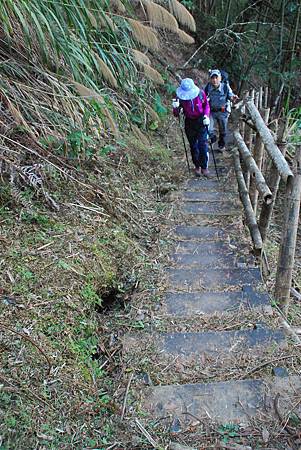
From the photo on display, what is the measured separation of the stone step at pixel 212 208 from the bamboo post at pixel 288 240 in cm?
157

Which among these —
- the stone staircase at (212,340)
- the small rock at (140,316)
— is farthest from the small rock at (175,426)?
the small rock at (140,316)

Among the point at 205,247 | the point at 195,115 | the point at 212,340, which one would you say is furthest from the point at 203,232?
the point at 195,115

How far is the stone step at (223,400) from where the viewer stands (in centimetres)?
197

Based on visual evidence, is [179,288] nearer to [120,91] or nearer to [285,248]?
[285,248]

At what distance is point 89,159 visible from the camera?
12.4 feet

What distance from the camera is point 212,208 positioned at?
4461mm

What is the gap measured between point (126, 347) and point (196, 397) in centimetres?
55

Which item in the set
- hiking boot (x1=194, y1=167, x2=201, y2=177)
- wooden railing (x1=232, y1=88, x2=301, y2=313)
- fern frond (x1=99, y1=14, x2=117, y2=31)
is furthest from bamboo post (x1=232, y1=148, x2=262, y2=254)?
fern frond (x1=99, y1=14, x2=117, y2=31)

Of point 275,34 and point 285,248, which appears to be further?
point 275,34

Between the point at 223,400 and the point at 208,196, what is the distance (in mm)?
3047

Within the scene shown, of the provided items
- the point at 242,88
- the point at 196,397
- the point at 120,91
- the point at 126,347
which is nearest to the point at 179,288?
the point at 126,347

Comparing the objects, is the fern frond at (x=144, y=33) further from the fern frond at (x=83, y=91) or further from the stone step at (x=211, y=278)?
the stone step at (x=211, y=278)

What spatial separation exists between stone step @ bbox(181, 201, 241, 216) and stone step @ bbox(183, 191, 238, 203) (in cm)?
9

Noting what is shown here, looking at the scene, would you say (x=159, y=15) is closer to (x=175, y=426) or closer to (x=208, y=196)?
(x=208, y=196)
